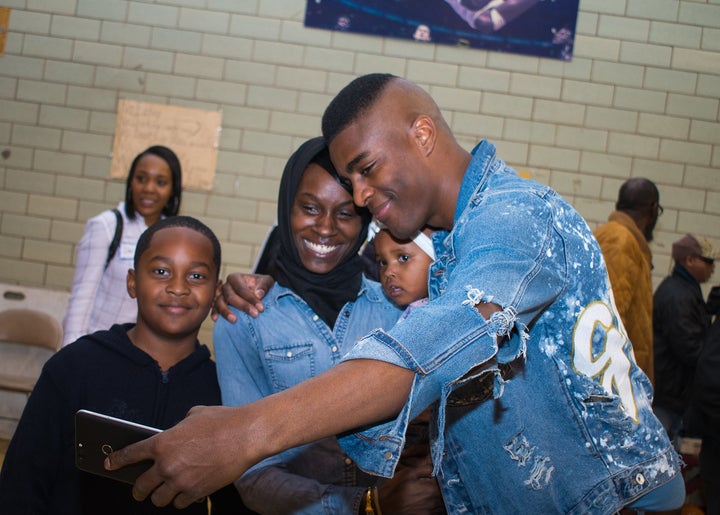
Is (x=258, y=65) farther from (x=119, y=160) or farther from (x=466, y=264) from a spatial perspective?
(x=466, y=264)

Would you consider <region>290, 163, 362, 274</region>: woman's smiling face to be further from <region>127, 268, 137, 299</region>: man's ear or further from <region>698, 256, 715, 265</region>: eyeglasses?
<region>698, 256, 715, 265</region>: eyeglasses

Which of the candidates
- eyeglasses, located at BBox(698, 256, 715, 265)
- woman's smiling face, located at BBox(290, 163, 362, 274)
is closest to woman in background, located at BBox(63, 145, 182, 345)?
woman's smiling face, located at BBox(290, 163, 362, 274)

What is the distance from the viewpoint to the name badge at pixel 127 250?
3949 millimetres

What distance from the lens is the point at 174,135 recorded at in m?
6.38

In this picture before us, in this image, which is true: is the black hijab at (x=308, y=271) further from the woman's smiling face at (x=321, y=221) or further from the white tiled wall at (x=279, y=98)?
the white tiled wall at (x=279, y=98)

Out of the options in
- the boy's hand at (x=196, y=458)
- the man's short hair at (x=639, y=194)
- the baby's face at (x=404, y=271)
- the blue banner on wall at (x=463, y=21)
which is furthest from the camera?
the blue banner on wall at (x=463, y=21)

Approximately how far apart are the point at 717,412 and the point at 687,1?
385 centimetres

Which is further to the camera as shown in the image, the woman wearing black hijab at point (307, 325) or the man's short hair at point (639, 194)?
the man's short hair at point (639, 194)

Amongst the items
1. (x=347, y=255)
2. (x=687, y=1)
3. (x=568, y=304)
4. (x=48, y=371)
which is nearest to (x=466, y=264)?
(x=568, y=304)

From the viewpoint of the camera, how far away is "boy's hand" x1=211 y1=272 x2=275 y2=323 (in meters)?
2.31

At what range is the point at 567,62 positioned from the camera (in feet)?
21.2

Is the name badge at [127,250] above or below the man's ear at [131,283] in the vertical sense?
above

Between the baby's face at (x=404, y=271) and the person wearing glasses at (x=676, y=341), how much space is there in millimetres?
3292

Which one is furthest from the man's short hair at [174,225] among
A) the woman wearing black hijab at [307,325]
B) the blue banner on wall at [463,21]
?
the blue banner on wall at [463,21]
